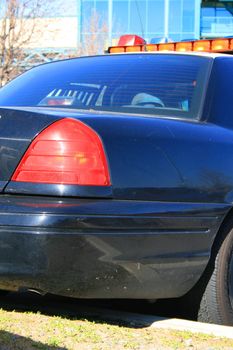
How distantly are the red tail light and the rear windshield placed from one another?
526 mm

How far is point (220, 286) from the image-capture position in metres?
3.12

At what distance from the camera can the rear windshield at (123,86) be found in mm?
3365

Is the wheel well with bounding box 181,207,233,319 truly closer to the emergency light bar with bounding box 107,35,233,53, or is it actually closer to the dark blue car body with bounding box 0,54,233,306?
the dark blue car body with bounding box 0,54,233,306

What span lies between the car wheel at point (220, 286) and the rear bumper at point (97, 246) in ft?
0.54

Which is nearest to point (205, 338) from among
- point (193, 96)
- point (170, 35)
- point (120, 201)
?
point (120, 201)

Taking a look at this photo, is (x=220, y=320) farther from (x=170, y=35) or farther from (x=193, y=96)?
(x=170, y=35)

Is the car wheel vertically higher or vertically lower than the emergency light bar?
lower

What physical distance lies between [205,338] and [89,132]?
3.89 ft

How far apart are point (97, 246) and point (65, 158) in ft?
1.47

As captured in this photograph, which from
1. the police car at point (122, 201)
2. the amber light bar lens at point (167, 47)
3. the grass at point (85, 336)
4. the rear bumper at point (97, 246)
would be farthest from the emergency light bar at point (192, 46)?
the grass at point (85, 336)

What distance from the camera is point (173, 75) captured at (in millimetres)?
3551

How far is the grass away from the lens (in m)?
2.78

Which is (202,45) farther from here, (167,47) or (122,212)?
(122,212)

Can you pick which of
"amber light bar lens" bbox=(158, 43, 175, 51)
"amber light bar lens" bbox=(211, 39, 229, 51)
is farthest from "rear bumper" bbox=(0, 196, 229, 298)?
"amber light bar lens" bbox=(158, 43, 175, 51)
